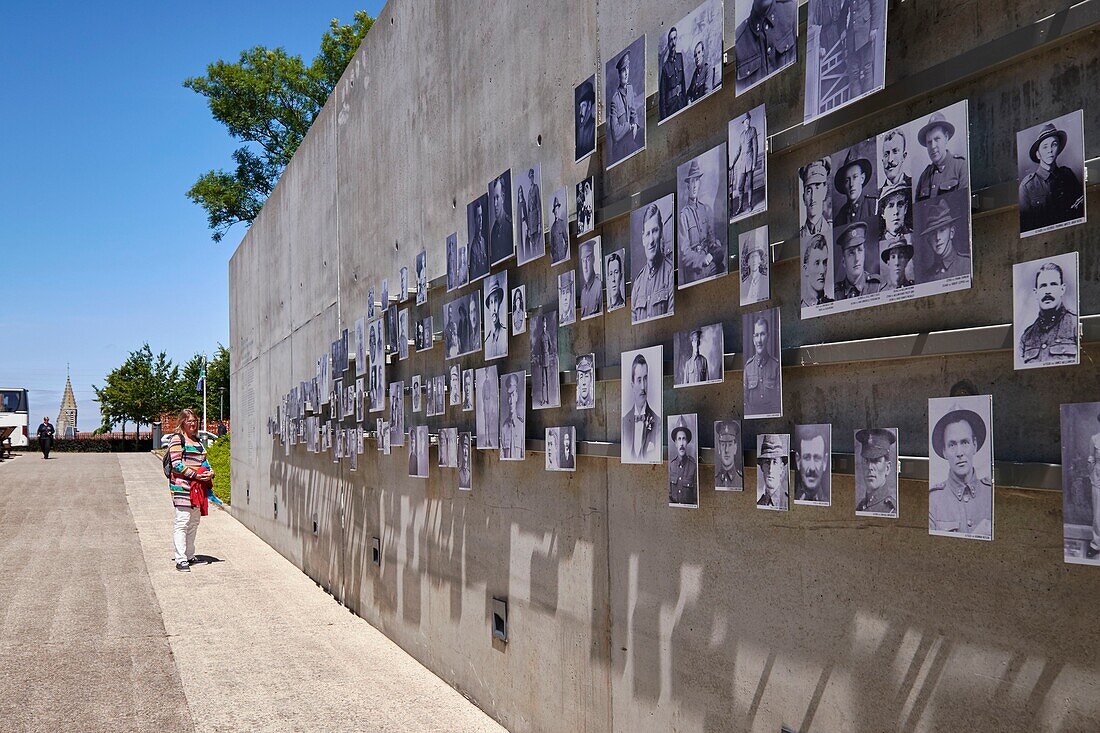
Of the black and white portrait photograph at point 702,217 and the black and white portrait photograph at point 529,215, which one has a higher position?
the black and white portrait photograph at point 529,215

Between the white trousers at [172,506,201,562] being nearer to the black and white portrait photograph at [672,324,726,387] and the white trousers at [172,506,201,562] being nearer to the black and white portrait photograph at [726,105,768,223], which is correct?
the black and white portrait photograph at [672,324,726,387]

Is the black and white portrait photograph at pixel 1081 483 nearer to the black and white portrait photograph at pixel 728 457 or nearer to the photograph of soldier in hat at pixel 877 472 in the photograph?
the photograph of soldier in hat at pixel 877 472

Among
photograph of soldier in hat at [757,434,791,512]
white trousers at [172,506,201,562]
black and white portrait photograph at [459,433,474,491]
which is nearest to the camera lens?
photograph of soldier in hat at [757,434,791,512]

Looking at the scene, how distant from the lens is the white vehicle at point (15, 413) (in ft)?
141

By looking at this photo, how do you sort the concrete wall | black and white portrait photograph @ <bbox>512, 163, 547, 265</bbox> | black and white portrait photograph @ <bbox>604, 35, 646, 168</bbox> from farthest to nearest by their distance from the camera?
black and white portrait photograph @ <bbox>512, 163, 547, 265</bbox>, black and white portrait photograph @ <bbox>604, 35, 646, 168</bbox>, the concrete wall

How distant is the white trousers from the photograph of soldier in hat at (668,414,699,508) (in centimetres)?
932

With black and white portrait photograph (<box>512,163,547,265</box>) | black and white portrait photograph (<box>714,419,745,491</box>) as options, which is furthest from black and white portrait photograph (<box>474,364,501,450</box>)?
black and white portrait photograph (<box>714,419,745,491</box>)

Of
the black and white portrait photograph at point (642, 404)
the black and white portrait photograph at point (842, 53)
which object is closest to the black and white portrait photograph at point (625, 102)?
the black and white portrait photograph at point (642, 404)

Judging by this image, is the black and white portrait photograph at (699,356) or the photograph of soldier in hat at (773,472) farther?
the black and white portrait photograph at (699,356)

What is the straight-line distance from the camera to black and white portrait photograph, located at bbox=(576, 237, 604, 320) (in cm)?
420

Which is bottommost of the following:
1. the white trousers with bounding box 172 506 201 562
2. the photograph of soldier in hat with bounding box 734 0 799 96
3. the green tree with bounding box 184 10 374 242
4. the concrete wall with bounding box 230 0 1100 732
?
the white trousers with bounding box 172 506 201 562

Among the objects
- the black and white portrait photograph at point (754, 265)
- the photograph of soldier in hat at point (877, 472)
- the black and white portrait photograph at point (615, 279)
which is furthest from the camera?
the black and white portrait photograph at point (615, 279)

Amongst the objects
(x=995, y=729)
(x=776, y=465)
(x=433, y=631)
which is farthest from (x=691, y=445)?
(x=433, y=631)

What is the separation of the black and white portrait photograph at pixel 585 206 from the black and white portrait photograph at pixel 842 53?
1.43m
